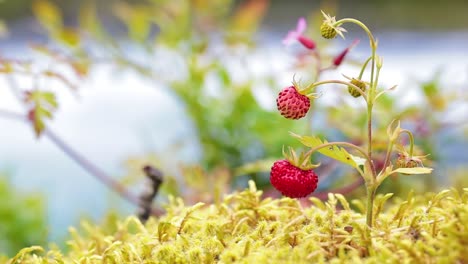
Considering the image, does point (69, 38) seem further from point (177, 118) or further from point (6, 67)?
point (177, 118)

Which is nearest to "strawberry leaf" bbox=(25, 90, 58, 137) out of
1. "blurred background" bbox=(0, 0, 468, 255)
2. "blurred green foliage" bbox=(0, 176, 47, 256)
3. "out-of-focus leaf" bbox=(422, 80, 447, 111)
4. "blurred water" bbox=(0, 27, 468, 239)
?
"blurred background" bbox=(0, 0, 468, 255)

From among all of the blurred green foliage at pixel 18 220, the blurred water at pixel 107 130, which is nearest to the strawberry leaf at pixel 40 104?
the blurred green foliage at pixel 18 220

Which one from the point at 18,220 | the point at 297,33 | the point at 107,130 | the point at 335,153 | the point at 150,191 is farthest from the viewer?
the point at 107,130

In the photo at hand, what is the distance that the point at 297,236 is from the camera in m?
0.51

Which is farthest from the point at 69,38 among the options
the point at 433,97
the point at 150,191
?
the point at 433,97

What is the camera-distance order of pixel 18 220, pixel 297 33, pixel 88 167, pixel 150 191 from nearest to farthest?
1. pixel 297 33
2. pixel 150 191
3. pixel 88 167
4. pixel 18 220

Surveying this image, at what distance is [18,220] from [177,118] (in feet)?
3.09

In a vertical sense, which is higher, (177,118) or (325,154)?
(177,118)

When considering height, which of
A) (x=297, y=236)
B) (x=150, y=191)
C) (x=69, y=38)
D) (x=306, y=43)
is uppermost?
(x=69, y=38)

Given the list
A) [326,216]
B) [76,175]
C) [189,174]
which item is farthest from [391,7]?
[326,216]

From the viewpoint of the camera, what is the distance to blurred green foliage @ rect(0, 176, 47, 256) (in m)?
1.34

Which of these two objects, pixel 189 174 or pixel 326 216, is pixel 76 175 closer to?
pixel 189 174

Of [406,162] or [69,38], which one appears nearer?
[406,162]

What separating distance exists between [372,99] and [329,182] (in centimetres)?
98
